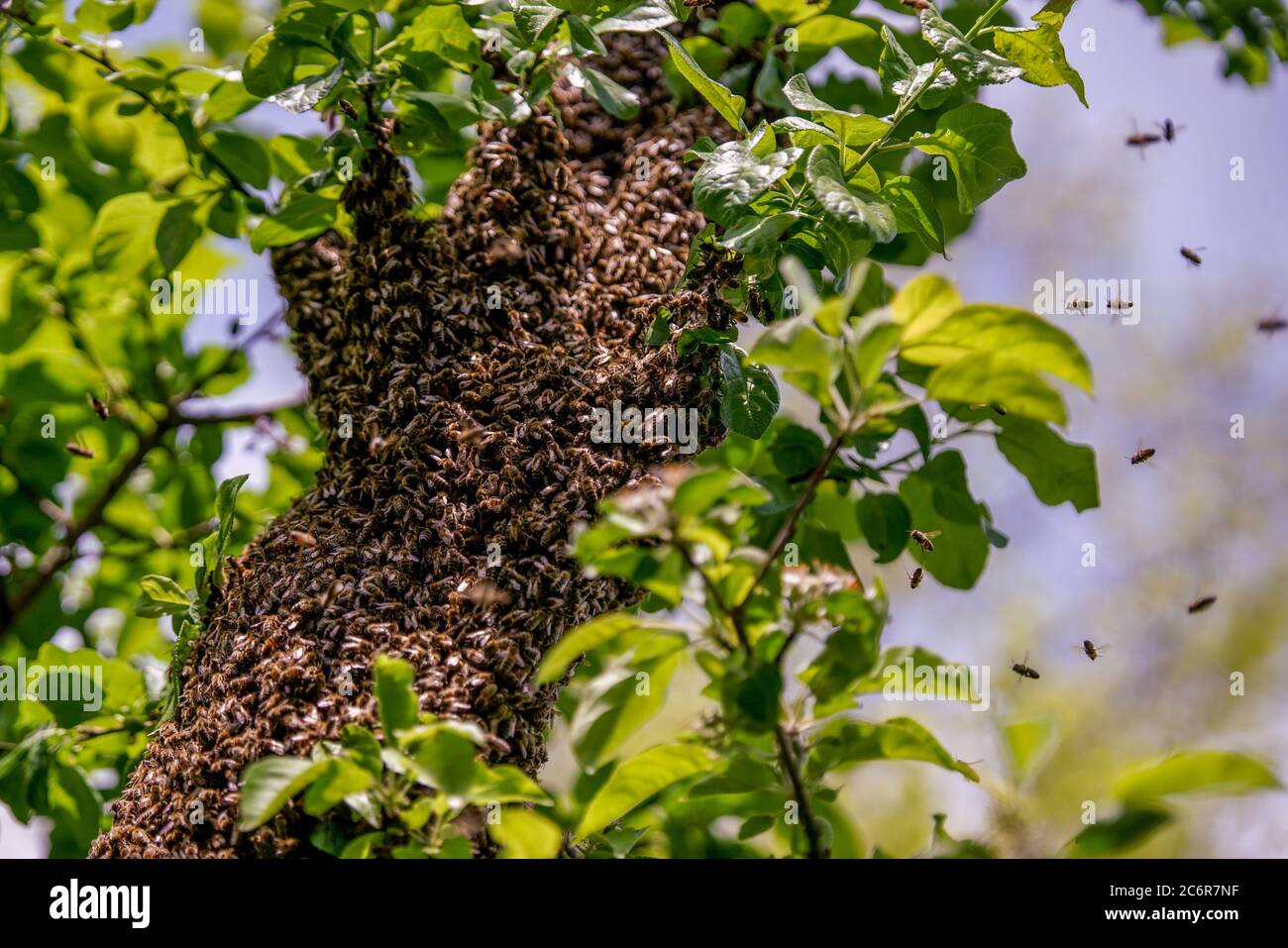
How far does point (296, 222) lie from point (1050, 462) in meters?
1.41

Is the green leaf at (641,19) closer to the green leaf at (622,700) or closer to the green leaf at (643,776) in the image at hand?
the green leaf at (622,700)

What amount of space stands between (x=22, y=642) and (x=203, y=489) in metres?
0.66

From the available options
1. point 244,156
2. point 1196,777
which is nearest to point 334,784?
point 1196,777

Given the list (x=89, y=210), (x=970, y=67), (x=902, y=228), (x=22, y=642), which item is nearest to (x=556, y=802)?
(x=902, y=228)

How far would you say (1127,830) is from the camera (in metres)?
1.21

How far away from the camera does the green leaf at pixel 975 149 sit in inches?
69.3

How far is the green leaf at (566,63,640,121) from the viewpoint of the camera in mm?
1898

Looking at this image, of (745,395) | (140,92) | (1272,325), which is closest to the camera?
(745,395)

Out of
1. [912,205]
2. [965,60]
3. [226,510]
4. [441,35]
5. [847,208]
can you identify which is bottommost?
[226,510]

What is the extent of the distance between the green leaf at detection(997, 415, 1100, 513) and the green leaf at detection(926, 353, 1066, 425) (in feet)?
1.11

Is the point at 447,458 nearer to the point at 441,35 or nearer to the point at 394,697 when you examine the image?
the point at 394,697

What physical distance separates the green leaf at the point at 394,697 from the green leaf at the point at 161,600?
0.71 m

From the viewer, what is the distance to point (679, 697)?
888cm

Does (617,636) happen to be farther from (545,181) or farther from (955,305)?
(545,181)
